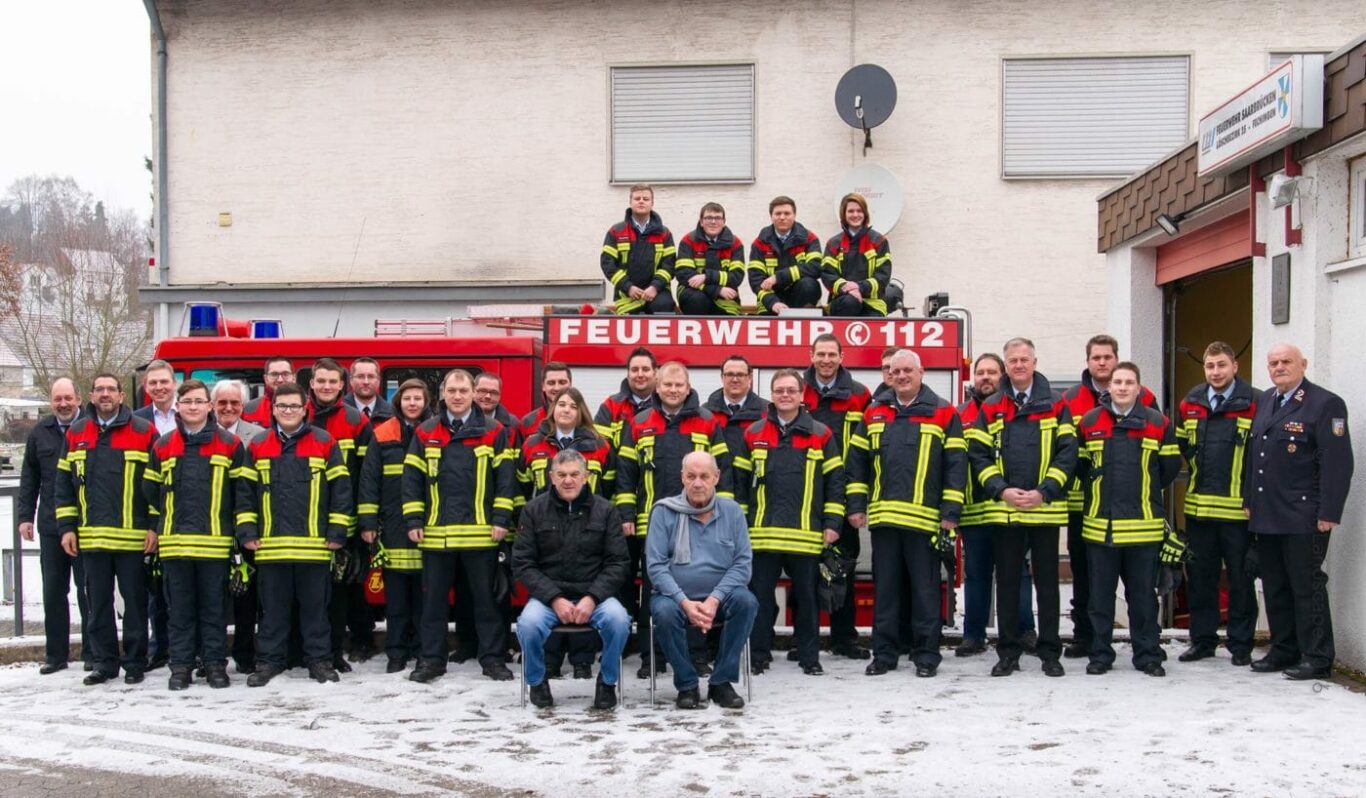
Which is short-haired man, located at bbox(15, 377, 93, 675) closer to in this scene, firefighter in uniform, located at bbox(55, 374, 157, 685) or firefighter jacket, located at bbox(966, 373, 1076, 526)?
firefighter in uniform, located at bbox(55, 374, 157, 685)

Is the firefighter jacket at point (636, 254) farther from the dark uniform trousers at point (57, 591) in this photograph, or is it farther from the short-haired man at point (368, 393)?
the dark uniform trousers at point (57, 591)

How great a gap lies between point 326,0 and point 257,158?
2.21m

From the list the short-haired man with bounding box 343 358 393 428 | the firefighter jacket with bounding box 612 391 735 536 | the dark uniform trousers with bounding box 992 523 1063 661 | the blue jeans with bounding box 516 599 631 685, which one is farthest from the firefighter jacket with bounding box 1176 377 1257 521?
the short-haired man with bounding box 343 358 393 428

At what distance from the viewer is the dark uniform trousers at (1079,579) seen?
26.8ft

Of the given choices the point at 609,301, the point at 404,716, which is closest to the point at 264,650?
the point at 404,716

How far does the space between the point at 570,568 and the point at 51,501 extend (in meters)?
3.45

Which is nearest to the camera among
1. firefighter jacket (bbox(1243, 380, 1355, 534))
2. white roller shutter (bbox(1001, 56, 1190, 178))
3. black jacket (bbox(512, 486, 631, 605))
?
black jacket (bbox(512, 486, 631, 605))

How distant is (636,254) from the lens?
9969mm

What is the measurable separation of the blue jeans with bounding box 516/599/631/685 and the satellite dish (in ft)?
32.8

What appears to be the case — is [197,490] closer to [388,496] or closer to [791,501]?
[388,496]

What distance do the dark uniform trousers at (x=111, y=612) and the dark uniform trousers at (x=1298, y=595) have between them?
668 cm

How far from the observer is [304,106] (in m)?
16.9

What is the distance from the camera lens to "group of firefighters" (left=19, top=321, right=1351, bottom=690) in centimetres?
779

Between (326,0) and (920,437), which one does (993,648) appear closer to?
(920,437)
